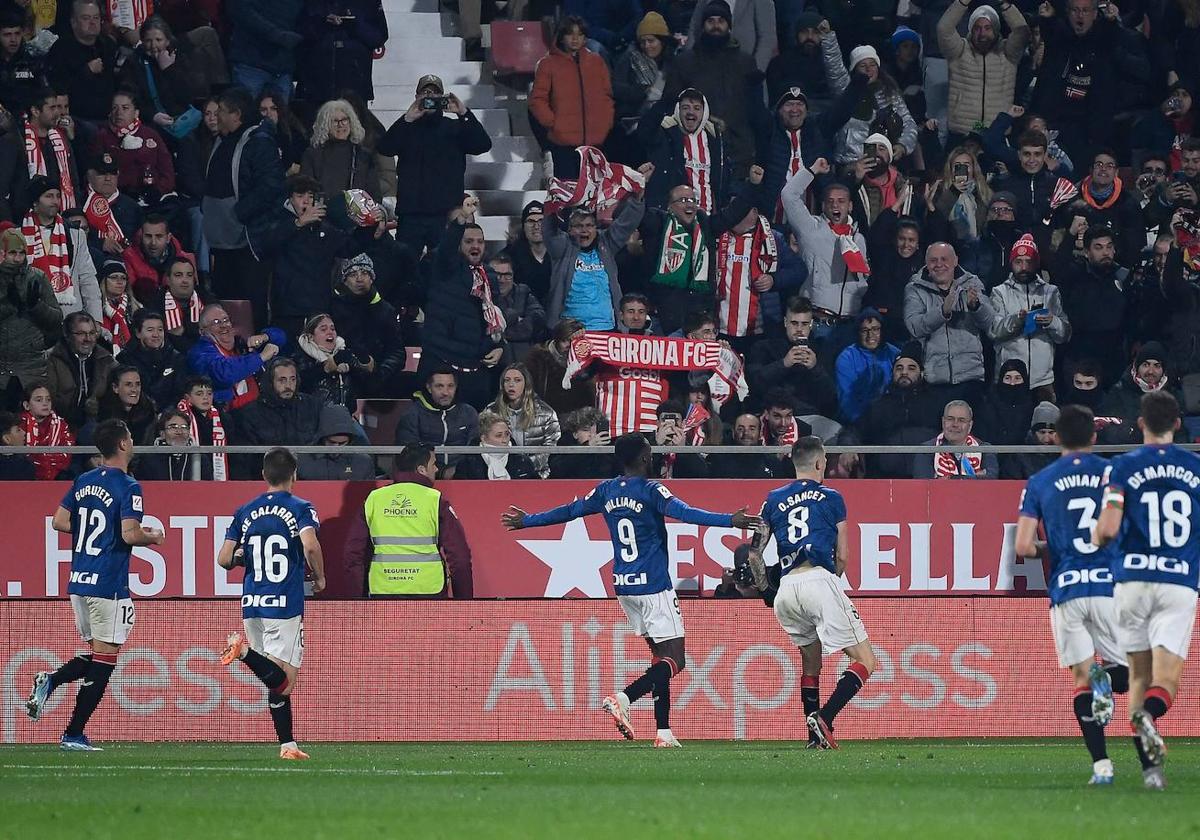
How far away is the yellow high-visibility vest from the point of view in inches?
614

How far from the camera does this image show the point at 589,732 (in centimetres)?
1573

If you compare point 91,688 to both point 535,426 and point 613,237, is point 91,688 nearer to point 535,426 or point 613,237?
point 535,426

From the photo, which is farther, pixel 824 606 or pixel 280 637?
pixel 824 606

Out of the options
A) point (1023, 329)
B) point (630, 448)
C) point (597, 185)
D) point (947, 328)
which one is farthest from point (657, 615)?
point (597, 185)

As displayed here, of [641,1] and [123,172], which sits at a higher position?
[641,1]

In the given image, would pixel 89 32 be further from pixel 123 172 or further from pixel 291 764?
pixel 291 764

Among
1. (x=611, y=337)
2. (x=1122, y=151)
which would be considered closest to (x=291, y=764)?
(x=611, y=337)

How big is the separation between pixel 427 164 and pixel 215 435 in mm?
3972

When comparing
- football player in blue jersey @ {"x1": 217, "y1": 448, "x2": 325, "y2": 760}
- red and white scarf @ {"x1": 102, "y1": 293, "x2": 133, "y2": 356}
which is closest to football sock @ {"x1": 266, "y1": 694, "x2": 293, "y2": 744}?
football player in blue jersey @ {"x1": 217, "y1": 448, "x2": 325, "y2": 760}

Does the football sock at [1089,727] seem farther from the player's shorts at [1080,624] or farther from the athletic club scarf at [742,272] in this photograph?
the athletic club scarf at [742,272]

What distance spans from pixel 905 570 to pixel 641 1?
312 inches

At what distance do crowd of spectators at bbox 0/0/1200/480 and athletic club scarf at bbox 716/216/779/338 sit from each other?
3cm

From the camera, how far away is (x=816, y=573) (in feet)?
44.3

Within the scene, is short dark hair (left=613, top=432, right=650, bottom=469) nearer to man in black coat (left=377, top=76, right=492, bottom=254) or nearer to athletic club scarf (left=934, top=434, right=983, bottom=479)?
athletic club scarf (left=934, top=434, right=983, bottom=479)
